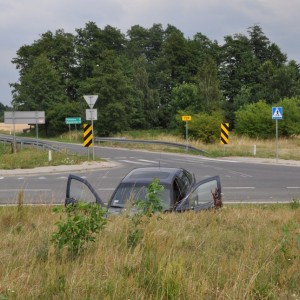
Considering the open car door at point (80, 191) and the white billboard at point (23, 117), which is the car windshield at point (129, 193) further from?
the white billboard at point (23, 117)

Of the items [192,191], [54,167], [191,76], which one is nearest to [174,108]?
[191,76]

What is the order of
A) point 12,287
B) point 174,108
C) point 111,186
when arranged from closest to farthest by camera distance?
point 12,287, point 111,186, point 174,108

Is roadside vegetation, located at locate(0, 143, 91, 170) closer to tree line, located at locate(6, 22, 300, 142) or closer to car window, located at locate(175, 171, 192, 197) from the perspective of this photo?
Result: car window, located at locate(175, 171, 192, 197)

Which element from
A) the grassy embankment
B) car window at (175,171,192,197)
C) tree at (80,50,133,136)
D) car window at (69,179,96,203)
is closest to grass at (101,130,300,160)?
tree at (80,50,133,136)

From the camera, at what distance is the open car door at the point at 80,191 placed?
328 inches

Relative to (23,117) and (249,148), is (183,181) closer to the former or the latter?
(23,117)

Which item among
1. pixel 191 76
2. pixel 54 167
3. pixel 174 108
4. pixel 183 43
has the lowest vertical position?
pixel 54 167

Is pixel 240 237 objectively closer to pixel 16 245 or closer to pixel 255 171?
pixel 16 245

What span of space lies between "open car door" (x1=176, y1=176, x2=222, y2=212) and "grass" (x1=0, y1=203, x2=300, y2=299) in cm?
185

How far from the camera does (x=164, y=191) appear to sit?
9.07m

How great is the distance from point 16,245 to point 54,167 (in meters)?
21.1

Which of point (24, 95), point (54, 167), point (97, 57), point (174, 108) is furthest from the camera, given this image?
point (97, 57)

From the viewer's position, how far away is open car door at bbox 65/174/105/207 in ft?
27.3

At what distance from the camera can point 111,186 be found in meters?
17.9
